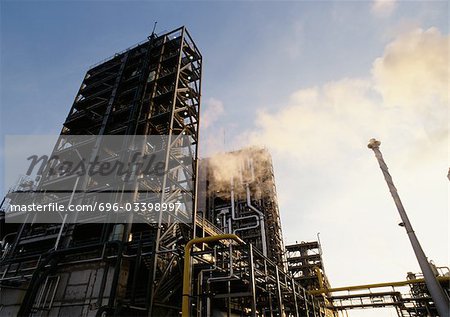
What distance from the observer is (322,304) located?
75.5 feet

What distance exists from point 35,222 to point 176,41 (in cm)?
1601

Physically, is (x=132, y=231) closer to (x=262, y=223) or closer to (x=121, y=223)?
(x=121, y=223)

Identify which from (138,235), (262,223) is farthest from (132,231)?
(262,223)

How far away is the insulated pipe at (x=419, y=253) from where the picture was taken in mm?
7991

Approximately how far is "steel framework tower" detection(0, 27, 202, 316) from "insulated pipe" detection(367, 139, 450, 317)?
8.39 metres

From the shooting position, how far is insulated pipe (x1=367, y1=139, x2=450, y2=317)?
799 cm

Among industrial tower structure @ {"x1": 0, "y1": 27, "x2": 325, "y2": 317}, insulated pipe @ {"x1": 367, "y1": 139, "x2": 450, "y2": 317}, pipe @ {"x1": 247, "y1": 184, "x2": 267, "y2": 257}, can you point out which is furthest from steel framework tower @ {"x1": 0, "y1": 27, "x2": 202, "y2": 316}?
pipe @ {"x1": 247, "y1": 184, "x2": 267, "y2": 257}

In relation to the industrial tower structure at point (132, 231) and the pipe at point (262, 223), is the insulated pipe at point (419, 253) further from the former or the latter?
the pipe at point (262, 223)

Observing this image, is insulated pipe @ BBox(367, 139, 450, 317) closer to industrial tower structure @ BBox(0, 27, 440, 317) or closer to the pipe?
industrial tower structure @ BBox(0, 27, 440, 317)

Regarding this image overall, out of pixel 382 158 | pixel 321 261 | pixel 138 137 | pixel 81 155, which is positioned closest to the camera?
pixel 382 158

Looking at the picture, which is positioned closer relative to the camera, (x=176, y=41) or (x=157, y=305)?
(x=157, y=305)

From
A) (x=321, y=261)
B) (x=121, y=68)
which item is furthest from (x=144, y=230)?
(x=321, y=261)

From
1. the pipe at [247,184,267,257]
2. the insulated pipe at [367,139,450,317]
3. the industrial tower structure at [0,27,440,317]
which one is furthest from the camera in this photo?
the pipe at [247,184,267,257]

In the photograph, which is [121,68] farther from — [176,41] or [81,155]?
[81,155]
